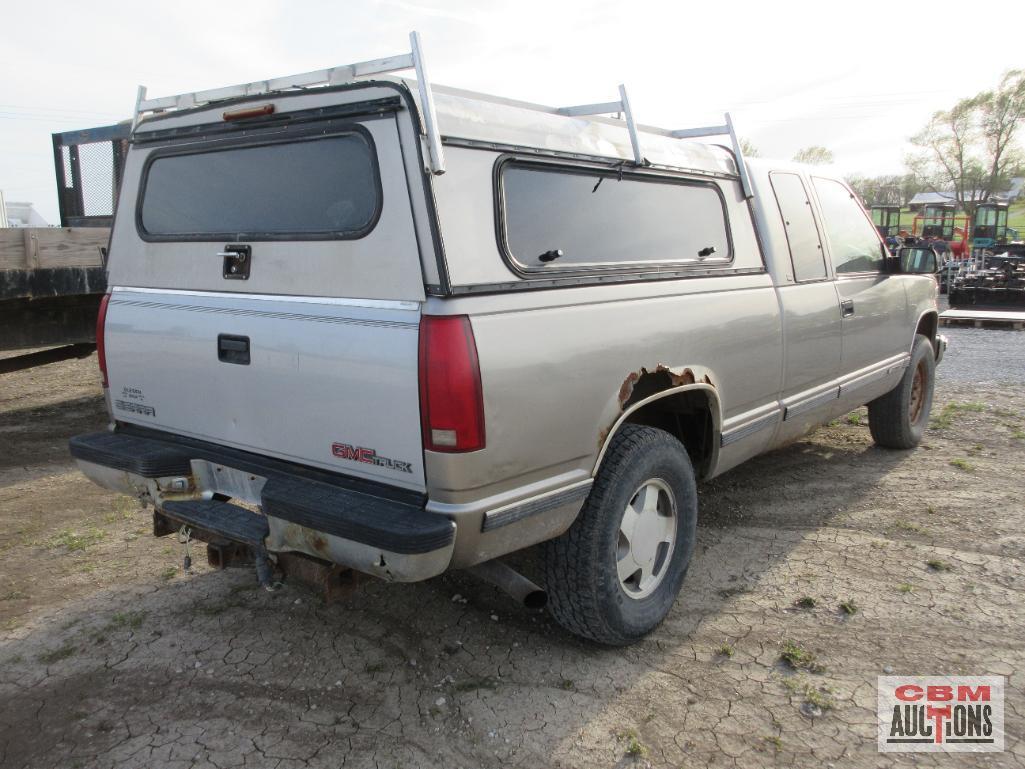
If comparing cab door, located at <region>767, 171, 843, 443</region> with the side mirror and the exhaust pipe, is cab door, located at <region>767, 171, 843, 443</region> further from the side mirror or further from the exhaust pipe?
the exhaust pipe

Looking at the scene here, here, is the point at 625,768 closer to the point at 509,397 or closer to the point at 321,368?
the point at 509,397

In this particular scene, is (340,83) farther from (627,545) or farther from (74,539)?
(74,539)

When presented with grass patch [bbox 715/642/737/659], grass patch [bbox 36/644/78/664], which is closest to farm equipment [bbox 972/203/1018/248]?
grass patch [bbox 715/642/737/659]

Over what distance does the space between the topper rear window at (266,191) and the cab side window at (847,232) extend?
3114 mm

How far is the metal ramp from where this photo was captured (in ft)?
8.17

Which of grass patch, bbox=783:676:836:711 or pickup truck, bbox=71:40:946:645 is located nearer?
pickup truck, bbox=71:40:946:645

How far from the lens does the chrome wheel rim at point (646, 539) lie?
10.6 ft

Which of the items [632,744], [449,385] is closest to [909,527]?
[632,744]

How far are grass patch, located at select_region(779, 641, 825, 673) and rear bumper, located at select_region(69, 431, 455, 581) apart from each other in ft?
5.05

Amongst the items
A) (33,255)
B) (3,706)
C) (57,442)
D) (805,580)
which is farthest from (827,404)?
(57,442)

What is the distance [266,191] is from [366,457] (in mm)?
1167

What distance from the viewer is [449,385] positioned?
2.43 m

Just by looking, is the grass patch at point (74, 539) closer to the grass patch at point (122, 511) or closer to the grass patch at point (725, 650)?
the grass patch at point (122, 511)
